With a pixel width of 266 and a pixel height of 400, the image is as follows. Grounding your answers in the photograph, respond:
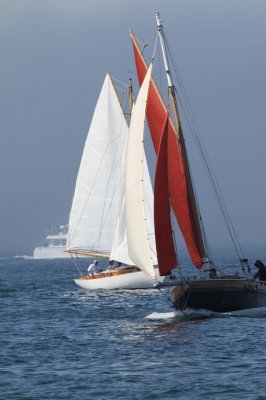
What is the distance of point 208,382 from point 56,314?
75.0 ft

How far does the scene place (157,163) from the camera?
4541 cm

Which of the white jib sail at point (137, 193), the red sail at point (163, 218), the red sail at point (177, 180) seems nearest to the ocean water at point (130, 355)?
the red sail at point (163, 218)

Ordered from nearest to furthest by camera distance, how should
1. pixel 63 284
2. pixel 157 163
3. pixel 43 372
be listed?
pixel 43 372 → pixel 157 163 → pixel 63 284

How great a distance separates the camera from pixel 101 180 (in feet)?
244

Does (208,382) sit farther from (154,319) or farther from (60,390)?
(154,319)

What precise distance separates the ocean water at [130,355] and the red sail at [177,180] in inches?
117

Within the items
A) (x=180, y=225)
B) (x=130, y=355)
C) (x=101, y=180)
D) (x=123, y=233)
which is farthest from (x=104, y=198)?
(x=130, y=355)

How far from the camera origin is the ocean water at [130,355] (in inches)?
1204

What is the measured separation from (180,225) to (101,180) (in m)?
26.9

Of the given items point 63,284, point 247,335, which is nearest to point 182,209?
point 247,335

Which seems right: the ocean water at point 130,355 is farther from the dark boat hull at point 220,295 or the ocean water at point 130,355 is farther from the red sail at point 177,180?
the red sail at point 177,180

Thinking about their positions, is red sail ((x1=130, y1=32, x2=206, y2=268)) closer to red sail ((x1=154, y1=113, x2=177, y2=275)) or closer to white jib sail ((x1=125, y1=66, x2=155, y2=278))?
red sail ((x1=154, y1=113, x2=177, y2=275))

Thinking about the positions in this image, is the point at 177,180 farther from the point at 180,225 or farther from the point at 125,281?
the point at 125,281

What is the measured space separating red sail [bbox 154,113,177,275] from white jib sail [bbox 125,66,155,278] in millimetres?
506
